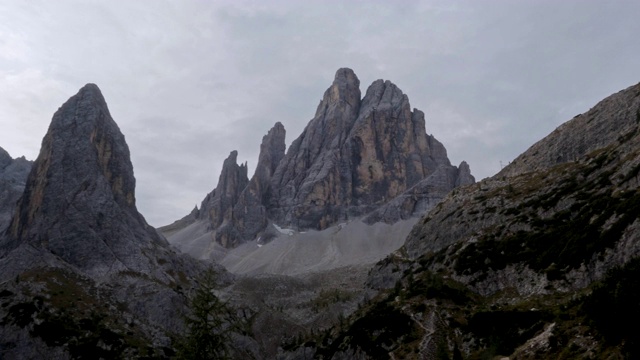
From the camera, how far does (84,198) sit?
139m

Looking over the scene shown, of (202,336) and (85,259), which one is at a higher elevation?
(85,259)

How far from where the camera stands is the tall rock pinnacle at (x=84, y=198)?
417ft

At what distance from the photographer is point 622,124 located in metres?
87.4

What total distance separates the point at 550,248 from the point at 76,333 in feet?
287

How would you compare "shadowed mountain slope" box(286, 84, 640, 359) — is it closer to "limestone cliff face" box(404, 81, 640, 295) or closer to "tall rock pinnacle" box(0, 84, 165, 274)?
"limestone cliff face" box(404, 81, 640, 295)

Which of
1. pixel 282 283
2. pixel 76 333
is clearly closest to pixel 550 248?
pixel 76 333

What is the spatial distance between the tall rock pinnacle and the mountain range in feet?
1.60

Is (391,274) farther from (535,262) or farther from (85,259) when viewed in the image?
(85,259)

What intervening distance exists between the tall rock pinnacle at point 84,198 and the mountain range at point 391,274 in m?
0.49

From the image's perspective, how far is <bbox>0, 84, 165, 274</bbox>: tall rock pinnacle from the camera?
417 ft

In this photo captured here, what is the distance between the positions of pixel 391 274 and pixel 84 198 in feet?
329

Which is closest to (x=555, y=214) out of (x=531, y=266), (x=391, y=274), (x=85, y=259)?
(x=531, y=266)

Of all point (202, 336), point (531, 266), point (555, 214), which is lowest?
point (202, 336)

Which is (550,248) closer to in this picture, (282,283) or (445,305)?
(445,305)
